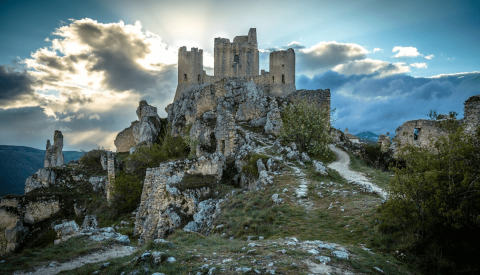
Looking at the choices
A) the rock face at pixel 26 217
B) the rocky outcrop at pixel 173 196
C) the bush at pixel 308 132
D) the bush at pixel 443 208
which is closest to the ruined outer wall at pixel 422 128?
the bush at pixel 308 132

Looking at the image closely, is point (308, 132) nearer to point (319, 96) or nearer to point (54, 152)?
point (319, 96)

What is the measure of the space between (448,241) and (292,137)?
1790cm

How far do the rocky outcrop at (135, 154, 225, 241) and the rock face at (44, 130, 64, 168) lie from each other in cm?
2928

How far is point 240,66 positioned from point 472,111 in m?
37.5

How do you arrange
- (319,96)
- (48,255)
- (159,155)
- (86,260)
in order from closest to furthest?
(86,260), (48,255), (159,155), (319,96)

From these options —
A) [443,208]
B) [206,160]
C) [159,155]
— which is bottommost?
[443,208]

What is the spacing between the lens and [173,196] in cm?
1659

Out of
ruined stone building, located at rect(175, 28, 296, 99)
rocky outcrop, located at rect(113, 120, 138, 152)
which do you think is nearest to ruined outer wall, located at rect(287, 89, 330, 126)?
ruined stone building, located at rect(175, 28, 296, 99)

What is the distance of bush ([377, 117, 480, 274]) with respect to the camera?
19.0 ft

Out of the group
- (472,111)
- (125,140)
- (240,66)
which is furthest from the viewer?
(240,66)

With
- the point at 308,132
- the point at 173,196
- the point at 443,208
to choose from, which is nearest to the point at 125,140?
the point at 173,196

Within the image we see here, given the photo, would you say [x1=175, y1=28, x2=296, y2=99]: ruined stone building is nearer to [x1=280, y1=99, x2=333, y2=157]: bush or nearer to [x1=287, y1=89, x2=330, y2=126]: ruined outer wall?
[x1=287, y1=89, x2=330, y2=126]: ruined outer wall

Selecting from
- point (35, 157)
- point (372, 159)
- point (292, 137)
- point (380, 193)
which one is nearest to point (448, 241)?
point (380, 193)

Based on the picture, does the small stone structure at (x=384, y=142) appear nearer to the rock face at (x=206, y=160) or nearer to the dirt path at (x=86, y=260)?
the rock face at (x=206, y=160)
